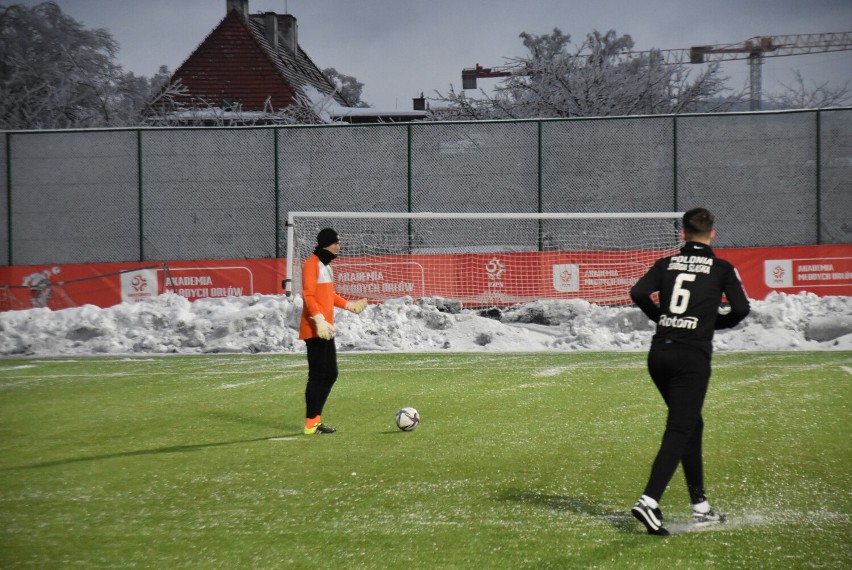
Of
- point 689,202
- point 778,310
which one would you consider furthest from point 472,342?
point 689,202

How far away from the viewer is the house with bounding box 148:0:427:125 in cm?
3475

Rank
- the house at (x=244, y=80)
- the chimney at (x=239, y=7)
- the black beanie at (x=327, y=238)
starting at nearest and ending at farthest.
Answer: the black beanie at (x=327, y=238) → the house at (x=244, y=80) → the chimney at (x=239, y=7)

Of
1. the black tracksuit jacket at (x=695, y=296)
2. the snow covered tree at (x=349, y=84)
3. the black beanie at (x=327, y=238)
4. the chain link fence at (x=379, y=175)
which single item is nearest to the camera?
the black tracksuit jacket at (x=695, y=296)

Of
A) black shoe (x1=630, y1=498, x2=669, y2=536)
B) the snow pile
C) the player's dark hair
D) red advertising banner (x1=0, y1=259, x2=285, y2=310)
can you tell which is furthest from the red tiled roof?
black shoe (x1=630, y1=498, x2=669, y2=536)

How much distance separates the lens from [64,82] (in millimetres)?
33375

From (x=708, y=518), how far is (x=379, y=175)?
17.7 meters

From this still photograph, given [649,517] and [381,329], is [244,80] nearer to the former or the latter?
[381,329]

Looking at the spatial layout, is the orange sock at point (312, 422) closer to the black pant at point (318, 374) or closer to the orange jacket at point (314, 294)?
the black pant at point (318, 374)

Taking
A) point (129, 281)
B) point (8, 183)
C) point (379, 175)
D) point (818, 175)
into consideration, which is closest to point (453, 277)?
point (379, 175)

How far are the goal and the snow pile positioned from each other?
1.44 meters

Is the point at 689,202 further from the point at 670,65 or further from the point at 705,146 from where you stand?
the point at 670,65

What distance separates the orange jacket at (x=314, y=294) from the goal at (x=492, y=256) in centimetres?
1020

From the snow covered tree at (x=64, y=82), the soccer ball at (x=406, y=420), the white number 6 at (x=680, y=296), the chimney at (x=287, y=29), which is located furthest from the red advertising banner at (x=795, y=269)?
the chimney at (x=287, y=29)

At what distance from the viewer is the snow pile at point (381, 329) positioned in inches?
643
